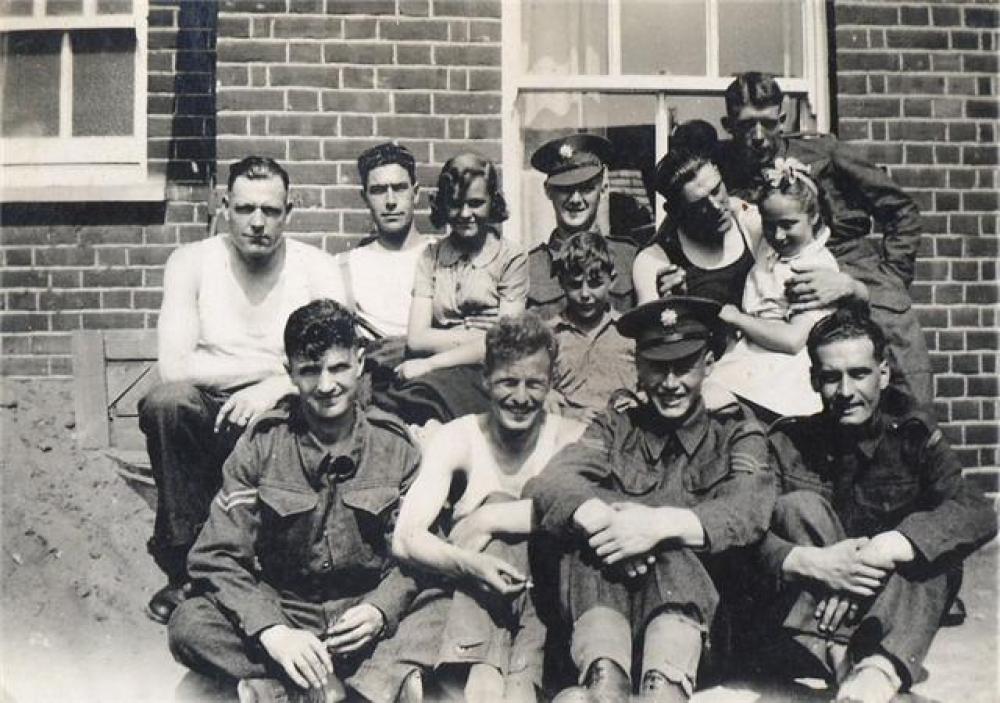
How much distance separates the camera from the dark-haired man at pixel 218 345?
3412 mm

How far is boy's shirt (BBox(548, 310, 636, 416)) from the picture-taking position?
348cm

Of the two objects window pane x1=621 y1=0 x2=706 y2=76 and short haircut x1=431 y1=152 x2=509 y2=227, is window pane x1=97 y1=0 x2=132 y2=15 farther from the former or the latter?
window pane x1=621 y1=0 x2=706 y2=76

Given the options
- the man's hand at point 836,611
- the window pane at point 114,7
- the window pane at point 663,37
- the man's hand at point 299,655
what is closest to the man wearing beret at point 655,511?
the man's hand at point 836,611

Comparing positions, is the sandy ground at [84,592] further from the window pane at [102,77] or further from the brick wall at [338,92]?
the brick wall at [338,92]

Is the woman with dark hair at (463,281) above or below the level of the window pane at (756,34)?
below

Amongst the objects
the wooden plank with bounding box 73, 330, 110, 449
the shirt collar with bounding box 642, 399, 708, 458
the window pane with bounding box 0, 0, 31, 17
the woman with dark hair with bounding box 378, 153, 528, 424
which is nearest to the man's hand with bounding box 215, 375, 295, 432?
the woman with dark hair with bounding box 378, 153, 528, 424

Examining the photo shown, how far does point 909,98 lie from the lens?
14.9 ft

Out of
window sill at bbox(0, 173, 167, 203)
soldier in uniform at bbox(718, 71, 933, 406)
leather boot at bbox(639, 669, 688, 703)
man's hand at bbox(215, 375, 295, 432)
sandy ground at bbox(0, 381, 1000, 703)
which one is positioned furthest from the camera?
window sill at bbox(0, 173, 167, 203)

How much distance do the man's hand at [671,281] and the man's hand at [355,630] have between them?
4.77 ft

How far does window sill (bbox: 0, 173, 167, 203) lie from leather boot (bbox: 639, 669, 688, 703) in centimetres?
318

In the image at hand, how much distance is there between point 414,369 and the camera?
3.62 metres

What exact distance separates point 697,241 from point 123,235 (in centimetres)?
260

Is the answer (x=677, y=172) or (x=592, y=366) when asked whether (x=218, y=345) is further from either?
(x=677, y=172)

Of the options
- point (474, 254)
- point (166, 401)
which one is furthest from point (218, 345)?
point (474, 254)
